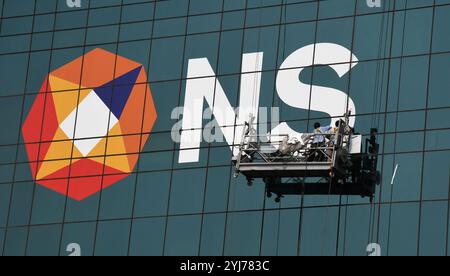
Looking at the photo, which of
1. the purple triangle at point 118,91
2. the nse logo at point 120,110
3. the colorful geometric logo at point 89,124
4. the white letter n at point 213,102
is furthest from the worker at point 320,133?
the purple triangle at point 118,91

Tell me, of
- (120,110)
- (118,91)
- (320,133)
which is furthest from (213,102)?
(320,133)

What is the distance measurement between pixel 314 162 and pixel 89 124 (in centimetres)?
1370

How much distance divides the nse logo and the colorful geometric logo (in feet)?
0.15

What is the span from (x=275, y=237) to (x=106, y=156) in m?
9.56

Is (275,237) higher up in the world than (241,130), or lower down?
lower down

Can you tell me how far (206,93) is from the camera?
74.5 meters

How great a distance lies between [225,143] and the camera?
241 feet

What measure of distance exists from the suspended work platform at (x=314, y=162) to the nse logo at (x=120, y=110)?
2225 millimetres

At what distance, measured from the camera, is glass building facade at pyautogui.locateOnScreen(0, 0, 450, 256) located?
69312 mm

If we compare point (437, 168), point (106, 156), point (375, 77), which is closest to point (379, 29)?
point (375, 77)

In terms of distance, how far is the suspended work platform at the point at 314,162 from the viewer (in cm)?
6738

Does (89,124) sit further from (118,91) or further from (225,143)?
(225,143)

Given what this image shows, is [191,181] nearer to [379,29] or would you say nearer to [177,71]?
[177,71]

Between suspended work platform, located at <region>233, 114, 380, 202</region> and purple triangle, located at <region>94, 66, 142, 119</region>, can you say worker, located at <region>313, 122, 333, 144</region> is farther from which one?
purple triangle, located at <region>94, 66, 142, 119</region>
